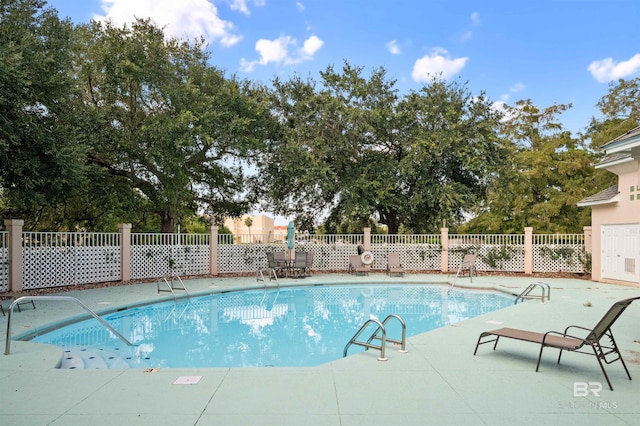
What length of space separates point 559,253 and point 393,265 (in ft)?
20.4

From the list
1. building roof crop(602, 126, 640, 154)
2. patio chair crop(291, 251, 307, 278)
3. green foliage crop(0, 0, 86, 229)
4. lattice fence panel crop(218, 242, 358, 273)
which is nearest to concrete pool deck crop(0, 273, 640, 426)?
building roof crop(602, 126, 640, 154)

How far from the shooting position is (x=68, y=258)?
40.8 ft

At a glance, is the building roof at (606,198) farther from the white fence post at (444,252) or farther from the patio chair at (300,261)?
the patio chair at (300,261)

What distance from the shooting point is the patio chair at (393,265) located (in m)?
16.5

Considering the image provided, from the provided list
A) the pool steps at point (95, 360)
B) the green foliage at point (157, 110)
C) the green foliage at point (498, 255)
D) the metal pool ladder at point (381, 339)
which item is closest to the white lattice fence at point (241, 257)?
the green foliage at point (157, 110)

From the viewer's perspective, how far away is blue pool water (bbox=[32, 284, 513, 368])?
648cm

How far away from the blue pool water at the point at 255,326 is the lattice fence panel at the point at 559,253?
5424mm

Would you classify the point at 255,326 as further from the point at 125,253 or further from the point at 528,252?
the point at 528,252

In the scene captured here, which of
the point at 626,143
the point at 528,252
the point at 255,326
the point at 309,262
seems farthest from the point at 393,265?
the point at 626,143

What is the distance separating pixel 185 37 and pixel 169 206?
22.6ft

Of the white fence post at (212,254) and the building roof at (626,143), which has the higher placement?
the building roof at (626,143)

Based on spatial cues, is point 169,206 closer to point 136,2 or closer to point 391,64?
point 136,2

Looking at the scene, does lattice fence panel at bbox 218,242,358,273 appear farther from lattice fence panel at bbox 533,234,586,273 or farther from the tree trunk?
lattice fence panel at bbox 533,234,586,273

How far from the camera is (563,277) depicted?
1591 cm
